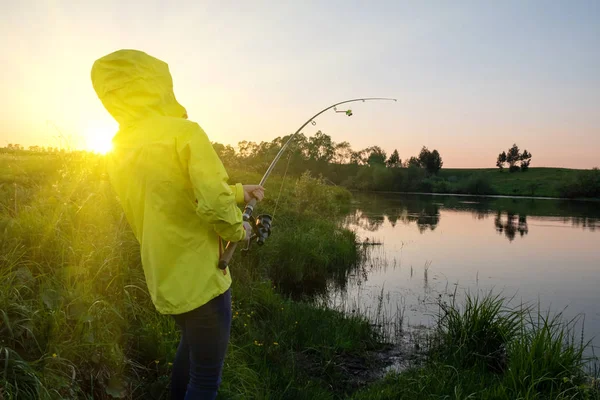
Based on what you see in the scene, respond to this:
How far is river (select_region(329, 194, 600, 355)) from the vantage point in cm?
798

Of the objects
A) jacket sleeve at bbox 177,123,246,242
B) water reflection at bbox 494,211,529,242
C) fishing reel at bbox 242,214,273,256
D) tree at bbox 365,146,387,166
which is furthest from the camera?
tree at bbox 365,146,387,166

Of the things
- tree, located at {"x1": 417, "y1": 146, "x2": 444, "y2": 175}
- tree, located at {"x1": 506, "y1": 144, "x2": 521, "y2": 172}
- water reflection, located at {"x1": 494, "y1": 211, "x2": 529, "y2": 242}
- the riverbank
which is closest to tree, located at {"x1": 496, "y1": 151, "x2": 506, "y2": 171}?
tree, located at {"x1": 506, "y1": 144, "x2": 521, "y2": 172}

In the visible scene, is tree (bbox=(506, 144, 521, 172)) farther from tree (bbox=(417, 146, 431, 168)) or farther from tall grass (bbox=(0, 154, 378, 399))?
tall grass (bbox=(0, 154, 378, 399))

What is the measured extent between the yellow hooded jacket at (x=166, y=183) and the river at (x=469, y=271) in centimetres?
537

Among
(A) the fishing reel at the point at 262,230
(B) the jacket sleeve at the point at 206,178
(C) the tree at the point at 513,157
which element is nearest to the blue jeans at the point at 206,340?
(B) the jacket sleeve at the point at 206,178

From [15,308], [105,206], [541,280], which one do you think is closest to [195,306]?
[15,308]

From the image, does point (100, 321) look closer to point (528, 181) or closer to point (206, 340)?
point (206, 340)

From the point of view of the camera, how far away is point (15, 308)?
259 cm

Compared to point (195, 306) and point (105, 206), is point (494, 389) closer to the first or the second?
point (195, 306)

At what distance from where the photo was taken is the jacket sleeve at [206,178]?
5.63ft

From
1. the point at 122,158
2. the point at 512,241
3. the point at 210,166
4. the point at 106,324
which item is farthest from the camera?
the point at 512,241

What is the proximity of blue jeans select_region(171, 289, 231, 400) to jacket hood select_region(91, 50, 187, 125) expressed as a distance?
90cm

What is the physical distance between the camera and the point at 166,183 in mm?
1777

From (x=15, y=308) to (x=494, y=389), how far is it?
149 inches
